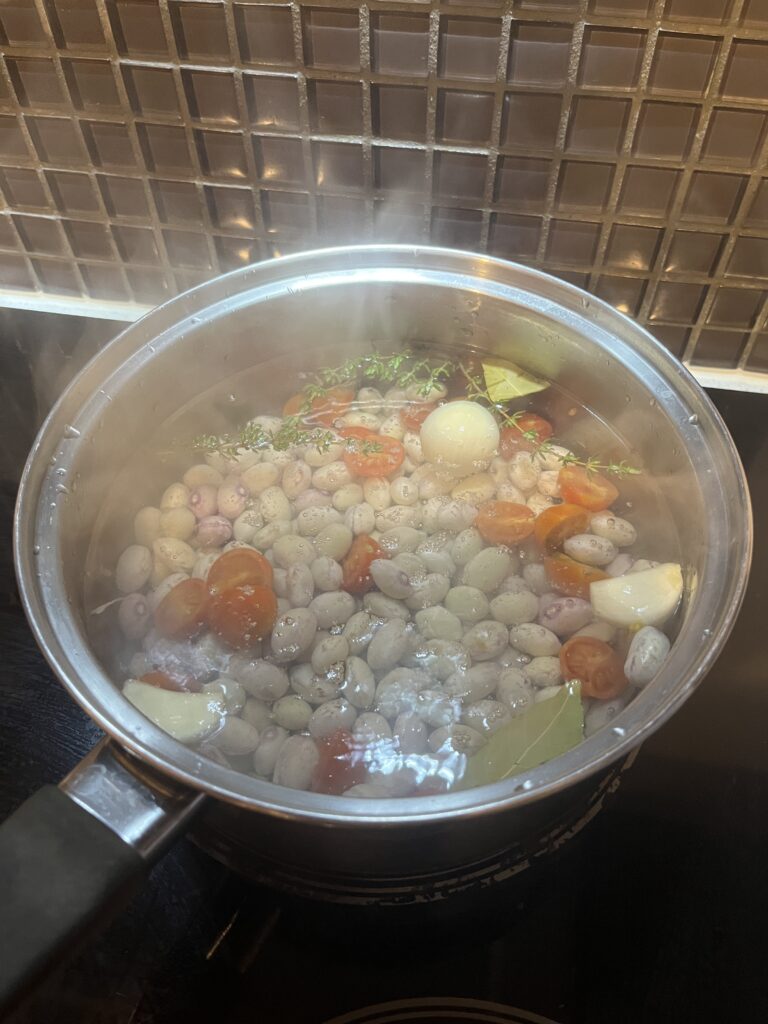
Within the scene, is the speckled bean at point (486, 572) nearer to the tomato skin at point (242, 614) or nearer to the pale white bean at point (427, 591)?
the pale white bean at point (427, 591)

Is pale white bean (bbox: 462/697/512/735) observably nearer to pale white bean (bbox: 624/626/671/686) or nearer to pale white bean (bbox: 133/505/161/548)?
pale white bean (bbox: 624/626/671/686)

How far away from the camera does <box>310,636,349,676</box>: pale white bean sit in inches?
25.1

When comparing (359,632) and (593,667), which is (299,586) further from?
(593,667)

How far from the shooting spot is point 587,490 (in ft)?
2.48

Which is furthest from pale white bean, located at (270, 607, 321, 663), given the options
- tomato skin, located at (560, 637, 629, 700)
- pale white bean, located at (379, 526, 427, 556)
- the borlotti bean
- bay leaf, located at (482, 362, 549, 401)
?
bay leaf, located at (482, 362, 549, 401)

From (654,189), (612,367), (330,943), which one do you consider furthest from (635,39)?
(330,943)

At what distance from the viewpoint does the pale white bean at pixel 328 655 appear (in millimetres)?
637

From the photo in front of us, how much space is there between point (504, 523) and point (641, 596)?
0.45 feet

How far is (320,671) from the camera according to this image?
637 mm

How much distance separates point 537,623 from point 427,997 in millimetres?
296

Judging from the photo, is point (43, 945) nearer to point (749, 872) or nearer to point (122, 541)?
point (122, 541)

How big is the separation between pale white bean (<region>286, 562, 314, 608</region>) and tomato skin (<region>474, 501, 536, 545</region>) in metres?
0.17

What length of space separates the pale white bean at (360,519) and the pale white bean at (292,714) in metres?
0.17

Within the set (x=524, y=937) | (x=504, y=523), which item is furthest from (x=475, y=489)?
(x=524, y=937)
